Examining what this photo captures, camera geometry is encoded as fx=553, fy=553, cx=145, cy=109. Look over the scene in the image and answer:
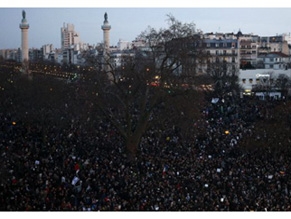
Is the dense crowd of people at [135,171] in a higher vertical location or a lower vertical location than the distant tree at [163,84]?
lower

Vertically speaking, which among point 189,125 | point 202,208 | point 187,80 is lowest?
point 202,208

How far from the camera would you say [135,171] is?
15.7 m

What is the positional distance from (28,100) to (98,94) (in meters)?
7.64

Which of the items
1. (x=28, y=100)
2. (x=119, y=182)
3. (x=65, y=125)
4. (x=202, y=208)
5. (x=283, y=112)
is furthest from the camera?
(x=28, y=100)

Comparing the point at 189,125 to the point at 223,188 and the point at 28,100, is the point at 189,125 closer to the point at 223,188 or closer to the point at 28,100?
the point at 223,188

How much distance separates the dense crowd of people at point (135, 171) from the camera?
13.4 meters

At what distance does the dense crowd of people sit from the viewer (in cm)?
1336

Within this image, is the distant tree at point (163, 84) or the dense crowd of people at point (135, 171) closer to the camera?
the dense crowd of people at point (135, 171)

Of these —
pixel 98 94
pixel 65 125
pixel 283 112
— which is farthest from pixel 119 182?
pixel 283 112

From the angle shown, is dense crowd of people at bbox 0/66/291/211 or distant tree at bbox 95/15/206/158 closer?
dense crowd of people at bbox 0/66/291/211

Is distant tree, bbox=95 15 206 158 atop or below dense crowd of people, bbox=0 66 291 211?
atop

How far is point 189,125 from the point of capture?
1944 centimetres

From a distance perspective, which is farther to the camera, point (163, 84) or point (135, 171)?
point (163, 84)

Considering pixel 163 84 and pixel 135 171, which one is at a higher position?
pixel 163 84
